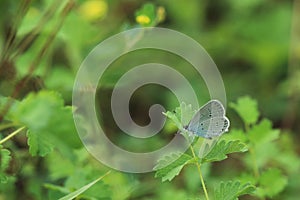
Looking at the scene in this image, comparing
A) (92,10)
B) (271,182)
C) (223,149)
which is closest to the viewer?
(223,149)

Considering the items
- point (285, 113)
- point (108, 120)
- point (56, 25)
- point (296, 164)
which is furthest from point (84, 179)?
point (285, 113)

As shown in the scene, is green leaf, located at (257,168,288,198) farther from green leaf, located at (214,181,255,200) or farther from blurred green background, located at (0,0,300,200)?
green leaf, located at (214,181,255,200)

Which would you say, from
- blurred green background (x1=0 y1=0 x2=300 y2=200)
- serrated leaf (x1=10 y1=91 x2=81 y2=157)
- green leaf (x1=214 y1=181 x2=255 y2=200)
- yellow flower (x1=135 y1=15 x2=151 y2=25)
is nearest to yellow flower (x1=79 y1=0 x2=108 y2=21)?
blurred green background (x1=0 y1=0 x2=300 y2=200)

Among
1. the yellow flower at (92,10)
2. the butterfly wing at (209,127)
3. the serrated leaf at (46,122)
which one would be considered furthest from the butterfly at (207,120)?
the yellow flower at (92,10)

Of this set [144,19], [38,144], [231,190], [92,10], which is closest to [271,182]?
[231,190]

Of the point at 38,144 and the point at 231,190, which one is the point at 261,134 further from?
the point at 38,144

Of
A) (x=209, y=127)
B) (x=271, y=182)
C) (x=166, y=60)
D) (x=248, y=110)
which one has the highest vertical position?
(x=209, y=127)
